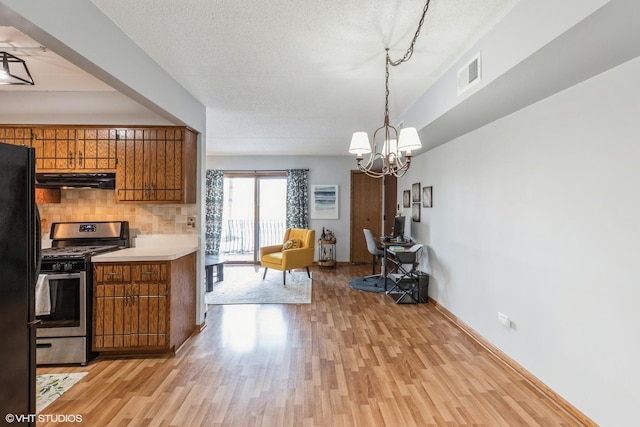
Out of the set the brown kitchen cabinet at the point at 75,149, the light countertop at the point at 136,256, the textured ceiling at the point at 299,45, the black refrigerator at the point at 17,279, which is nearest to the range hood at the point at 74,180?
the brown kitchen cabinet at the point at 75,149

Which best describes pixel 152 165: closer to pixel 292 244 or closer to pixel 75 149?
pixel 75 149

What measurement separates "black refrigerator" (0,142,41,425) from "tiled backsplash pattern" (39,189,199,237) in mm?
1857

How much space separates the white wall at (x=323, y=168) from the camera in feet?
23.0

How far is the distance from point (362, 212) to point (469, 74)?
A: 496cm

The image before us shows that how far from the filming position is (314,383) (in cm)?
238

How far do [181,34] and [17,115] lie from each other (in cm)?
230

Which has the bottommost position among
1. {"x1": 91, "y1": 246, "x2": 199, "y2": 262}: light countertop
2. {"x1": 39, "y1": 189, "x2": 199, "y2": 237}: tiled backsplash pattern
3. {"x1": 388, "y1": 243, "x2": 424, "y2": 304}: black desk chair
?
{"x1": 388, "y1": 243, "x2": 424, "y2": 304}: black desk chair

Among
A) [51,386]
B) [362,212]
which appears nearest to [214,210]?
[362,212]

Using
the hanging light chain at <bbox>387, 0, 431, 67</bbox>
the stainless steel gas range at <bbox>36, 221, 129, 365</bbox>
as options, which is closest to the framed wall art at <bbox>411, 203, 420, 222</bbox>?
the hanging light chain at <bbox>387, 0, 431, 67</bbox>

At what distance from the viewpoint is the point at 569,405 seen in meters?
2.05

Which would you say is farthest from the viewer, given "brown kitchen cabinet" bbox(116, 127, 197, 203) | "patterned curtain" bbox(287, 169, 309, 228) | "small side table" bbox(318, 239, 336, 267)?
"patterned curtain" bbox(287, 169, 309, 228)

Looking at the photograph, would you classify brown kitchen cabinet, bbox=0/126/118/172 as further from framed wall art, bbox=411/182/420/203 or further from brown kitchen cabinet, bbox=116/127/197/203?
framed wall art, bbox=411/182/420/203

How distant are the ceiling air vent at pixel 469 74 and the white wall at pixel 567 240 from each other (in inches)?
23.1

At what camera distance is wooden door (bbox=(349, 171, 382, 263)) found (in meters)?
7.08
